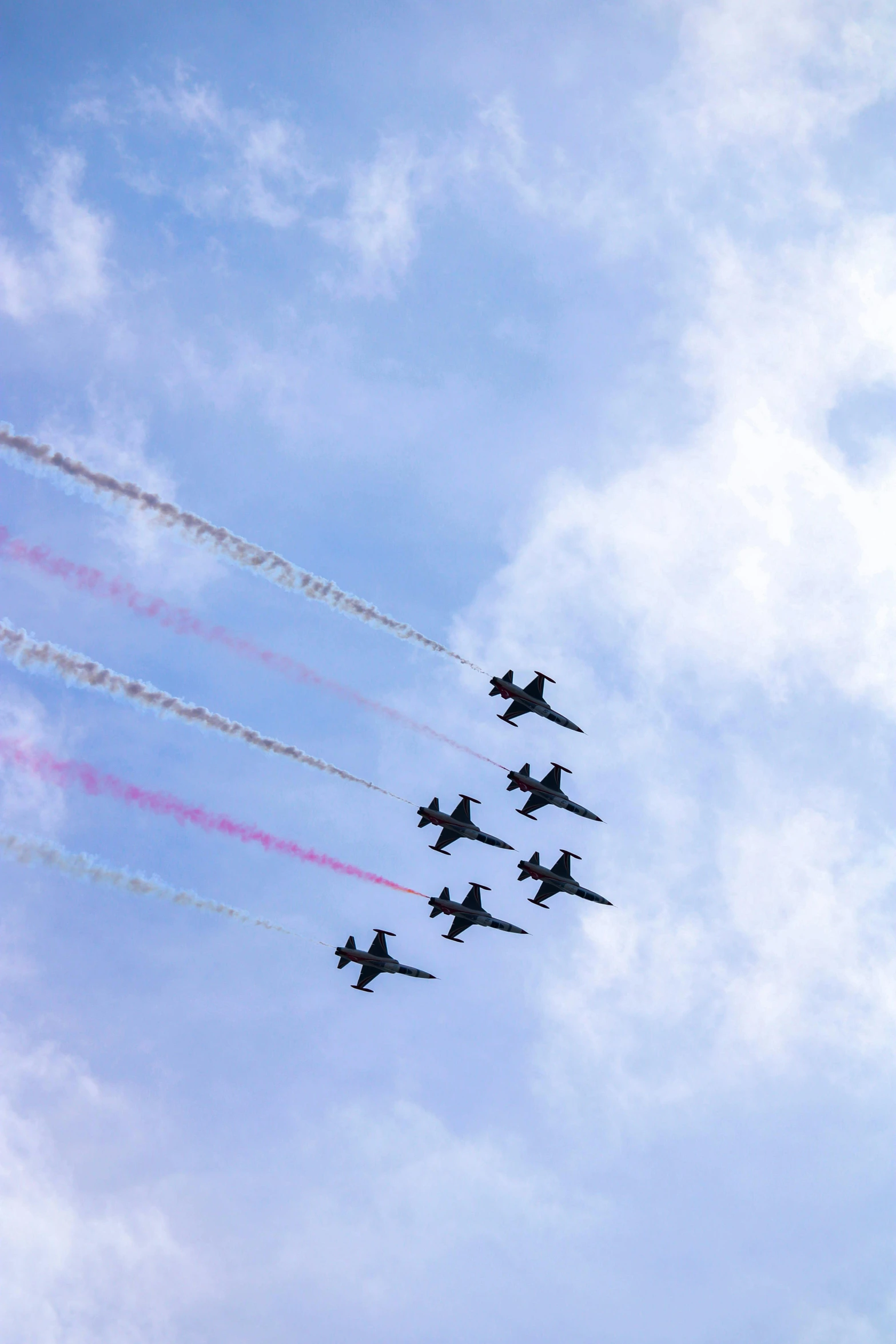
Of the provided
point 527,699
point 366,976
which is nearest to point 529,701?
point 527,699

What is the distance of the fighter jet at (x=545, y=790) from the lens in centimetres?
10962

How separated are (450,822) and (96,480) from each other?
4226 centimetres

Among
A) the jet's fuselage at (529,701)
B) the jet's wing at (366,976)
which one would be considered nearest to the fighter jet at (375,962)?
the jet's wing at (366,976)

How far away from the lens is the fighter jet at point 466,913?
108m

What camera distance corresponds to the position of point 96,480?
80875 millimetres

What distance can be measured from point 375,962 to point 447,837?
12065 mm

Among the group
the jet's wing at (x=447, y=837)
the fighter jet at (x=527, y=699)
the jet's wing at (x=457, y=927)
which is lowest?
the jet's wing at (x=457, y=927)

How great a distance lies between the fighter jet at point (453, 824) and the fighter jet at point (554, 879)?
601 cm

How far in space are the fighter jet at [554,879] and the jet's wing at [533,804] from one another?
14.3 ft

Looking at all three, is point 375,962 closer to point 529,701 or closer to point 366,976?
point 366,976

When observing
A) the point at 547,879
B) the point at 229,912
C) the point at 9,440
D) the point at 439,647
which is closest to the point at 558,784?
the point at 547,879

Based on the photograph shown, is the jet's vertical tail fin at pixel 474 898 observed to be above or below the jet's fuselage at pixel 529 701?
below

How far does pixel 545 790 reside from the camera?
110000 mm

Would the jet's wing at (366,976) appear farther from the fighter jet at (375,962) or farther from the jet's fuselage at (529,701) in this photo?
the jet's fuselage at (529,701)
